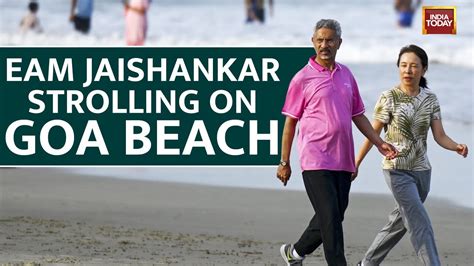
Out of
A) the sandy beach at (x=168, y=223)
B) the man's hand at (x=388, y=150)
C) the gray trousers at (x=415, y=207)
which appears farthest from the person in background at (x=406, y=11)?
the man's hand at (x=388, y=150)

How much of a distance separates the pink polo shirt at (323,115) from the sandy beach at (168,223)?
1438mm

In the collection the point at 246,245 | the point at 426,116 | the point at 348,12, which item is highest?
the point at 348,12

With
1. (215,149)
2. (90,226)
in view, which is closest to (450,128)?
(215,149)

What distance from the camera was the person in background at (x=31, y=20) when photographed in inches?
1113

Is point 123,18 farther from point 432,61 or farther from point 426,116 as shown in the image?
point 426,116

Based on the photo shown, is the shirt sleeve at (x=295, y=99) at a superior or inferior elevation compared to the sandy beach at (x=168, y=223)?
superior

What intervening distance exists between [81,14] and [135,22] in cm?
125

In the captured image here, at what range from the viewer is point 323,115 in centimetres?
631

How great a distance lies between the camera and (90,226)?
9.05 meters

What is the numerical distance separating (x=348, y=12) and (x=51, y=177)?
1715 centimetres

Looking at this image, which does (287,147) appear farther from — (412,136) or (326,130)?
(412,136)

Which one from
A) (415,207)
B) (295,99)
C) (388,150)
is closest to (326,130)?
(295,99)

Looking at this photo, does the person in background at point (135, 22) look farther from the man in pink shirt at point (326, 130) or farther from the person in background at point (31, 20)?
the man in pink shirt at point (326, 130)

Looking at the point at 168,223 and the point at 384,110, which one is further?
the point at 168,223
